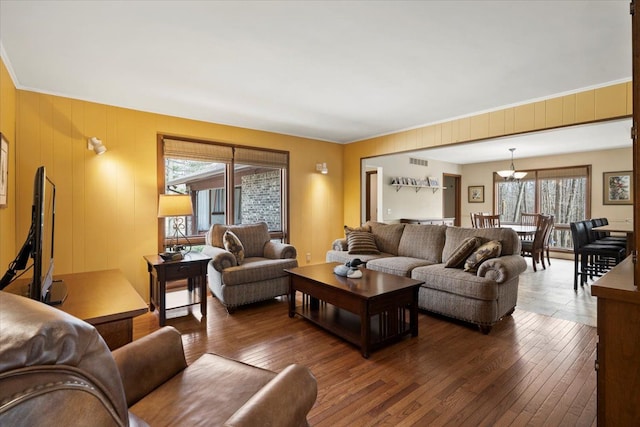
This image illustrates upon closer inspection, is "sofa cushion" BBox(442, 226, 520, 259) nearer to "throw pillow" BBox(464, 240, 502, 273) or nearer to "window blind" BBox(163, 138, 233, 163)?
"throw pillow" BBox(464, 240, 502, 273)

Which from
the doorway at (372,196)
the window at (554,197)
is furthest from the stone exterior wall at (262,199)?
the window at (554,197)

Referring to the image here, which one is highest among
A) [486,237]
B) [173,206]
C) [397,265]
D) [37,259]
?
[173,206]

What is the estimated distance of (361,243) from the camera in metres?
4.61

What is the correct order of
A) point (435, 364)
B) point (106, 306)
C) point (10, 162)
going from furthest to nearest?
point (10, 162)
point (435, 364)
point (106, 306)

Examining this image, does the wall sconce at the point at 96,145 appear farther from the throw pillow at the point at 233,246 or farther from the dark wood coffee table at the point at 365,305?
the dark wood coffee table at the point at 365,305

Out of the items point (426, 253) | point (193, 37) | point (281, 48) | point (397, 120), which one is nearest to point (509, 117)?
point (397, 120)

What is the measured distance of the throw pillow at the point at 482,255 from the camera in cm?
320

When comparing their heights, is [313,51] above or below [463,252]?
above

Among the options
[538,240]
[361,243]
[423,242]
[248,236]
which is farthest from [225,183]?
[538,240]

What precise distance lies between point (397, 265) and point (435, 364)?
4.81 ft

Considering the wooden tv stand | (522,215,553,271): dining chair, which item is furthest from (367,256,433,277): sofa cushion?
(522,215,553,271): dining chair

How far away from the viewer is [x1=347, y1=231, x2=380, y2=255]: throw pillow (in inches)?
180

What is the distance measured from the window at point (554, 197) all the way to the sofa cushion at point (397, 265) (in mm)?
5531

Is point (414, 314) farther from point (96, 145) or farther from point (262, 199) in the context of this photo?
point (96, 145)
